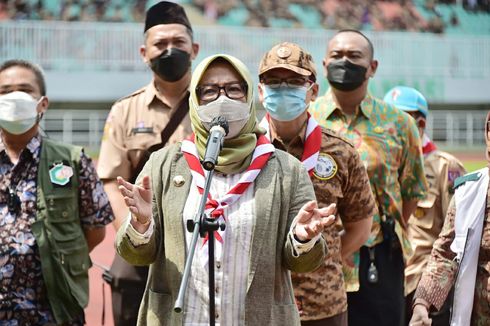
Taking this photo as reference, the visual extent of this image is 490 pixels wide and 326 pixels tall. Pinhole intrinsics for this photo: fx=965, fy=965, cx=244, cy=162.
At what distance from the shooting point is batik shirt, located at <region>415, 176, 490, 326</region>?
4.53 meters

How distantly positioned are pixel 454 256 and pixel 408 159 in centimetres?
207

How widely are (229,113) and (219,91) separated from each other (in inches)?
6.6

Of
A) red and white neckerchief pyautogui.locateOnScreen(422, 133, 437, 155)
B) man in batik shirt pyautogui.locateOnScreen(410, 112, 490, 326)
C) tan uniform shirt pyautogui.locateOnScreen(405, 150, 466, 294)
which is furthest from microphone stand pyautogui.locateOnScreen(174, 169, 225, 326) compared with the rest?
red and white neckerchief pyautogui.locateOnScreen(422, 133, 437, 155)

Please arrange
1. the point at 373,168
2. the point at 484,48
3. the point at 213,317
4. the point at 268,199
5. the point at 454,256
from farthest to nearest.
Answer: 1. the point at 484,48
2. the point at 373,168
3. the point at 454,256
4. the point at 268,199
5. the point at 213,317

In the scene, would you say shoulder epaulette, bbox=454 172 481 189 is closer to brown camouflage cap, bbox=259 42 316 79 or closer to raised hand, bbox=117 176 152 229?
brown camouflage cap, bbox=259 42 316 79

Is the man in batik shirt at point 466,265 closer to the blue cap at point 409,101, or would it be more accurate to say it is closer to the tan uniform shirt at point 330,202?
the tan uniform shirt at point 330,202

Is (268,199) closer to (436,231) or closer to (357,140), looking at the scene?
(357,140)

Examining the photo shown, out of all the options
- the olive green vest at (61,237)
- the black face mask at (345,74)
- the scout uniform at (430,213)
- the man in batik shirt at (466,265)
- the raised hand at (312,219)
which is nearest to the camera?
the raised hand at (312,219)

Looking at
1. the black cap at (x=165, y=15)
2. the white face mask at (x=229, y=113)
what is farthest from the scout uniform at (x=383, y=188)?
the white face mask at (x=229, y=113)

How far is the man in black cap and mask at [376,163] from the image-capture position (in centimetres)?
624

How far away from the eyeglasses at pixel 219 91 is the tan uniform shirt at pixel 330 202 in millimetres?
1070

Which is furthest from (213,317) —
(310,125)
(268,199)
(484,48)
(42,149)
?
(484,48)

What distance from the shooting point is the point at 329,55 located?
→ 21.7 ft

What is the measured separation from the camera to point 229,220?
3.98m
